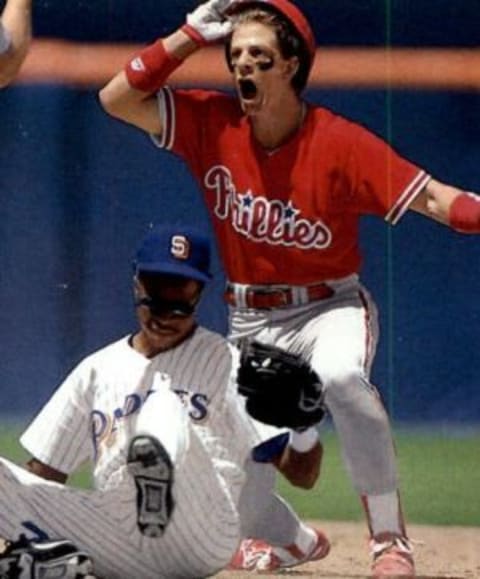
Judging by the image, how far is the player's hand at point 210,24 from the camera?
180 inches

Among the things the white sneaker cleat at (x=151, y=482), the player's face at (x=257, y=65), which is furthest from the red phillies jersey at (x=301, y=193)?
the white sneaker cleat at (x=151, y=482)

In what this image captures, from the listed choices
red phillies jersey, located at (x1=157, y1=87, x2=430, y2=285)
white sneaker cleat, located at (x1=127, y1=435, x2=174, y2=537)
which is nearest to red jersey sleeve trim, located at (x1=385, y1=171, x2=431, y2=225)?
red phillies jersey, located at (x1=157, y1=87, x2=430, y2=285)

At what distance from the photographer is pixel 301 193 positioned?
4.52 m

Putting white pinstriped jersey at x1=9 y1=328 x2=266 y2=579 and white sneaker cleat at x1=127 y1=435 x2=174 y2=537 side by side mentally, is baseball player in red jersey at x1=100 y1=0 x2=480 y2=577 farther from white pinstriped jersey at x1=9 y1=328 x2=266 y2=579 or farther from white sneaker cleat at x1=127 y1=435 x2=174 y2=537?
white sneaker cleat at x1=127 y1=435 x2=174 y2=537

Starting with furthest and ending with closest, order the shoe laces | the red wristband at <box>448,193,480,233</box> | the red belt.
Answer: the red belt, the shoe laces, the red wristband at <box>448,193,480,233</box>

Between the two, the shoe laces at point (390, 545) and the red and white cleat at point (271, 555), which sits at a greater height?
the shoe laces at point (390, 545)

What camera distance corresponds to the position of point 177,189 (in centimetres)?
534

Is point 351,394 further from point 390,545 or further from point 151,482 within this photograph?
point 151,482

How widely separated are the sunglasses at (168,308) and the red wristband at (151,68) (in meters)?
0.64

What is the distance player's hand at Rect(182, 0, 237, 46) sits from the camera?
4.56 metres

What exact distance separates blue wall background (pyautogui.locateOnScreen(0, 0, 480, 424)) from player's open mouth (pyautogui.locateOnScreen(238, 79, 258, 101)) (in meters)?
0.77

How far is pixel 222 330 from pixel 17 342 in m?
0.52

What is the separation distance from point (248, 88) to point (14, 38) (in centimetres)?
52

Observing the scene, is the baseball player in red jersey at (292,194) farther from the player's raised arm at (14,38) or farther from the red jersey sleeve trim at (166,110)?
the player's raised arm at (14,38)
